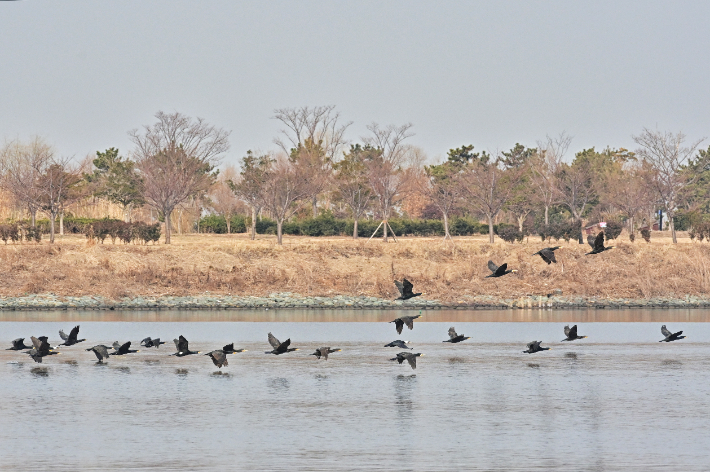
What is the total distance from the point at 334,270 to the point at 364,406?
36.4m

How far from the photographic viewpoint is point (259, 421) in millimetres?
20547

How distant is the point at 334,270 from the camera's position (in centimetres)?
5856

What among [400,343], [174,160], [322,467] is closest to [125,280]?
[174,160]

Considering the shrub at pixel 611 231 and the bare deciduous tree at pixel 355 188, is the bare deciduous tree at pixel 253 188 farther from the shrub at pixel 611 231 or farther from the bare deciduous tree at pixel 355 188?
the shrub at pixel 611 231

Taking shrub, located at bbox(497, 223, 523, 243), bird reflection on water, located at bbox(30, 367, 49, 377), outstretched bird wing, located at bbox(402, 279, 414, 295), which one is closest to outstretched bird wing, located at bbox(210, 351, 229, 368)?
bird reflection on water, located at bbox(30, 367, 49, 377)

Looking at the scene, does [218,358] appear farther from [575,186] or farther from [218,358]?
[575,186]

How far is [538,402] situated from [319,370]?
25.6ft

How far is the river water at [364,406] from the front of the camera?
662 inches

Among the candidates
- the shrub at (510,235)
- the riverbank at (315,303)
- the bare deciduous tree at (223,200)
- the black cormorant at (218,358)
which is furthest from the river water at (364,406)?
the bare deciduous tree at (223,200)

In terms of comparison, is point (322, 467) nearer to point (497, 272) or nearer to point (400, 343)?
point (400, 343)

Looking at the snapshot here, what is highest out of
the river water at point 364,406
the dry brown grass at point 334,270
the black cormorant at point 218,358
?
the dry brown grass at point 334,270

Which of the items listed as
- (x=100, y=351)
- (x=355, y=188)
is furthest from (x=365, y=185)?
(x=100, y=351)

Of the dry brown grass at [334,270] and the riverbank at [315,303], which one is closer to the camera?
the riverbank at [315,303]

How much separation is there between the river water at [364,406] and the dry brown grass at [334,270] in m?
16.8
